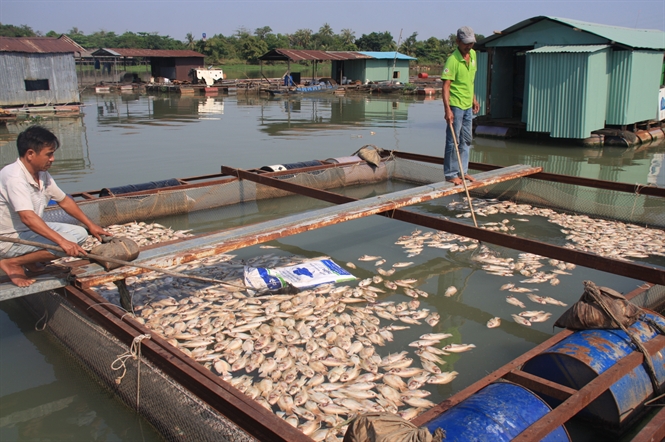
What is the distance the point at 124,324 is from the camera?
3582 mm

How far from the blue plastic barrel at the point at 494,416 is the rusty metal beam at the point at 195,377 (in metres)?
0.80

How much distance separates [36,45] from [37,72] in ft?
3.93

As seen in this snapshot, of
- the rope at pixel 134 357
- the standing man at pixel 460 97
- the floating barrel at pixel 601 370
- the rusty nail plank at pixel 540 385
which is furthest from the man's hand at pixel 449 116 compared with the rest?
the rope at pixel 134 357

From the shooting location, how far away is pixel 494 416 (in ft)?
9.31

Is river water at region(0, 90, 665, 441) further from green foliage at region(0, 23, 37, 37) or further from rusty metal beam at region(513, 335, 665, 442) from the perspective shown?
green foliage at region(0, 23, 37, 37)

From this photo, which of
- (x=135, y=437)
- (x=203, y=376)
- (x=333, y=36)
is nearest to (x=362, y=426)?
(x=203, y=376)

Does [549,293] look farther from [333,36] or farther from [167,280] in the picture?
[333,36]

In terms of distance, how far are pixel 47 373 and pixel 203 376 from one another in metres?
1.95

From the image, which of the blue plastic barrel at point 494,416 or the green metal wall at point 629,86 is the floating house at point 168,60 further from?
the blue plastic barrel at point 494,416

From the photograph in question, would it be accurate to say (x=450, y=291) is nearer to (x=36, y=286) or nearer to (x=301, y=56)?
(x=36, y=286)

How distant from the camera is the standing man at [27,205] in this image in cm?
377

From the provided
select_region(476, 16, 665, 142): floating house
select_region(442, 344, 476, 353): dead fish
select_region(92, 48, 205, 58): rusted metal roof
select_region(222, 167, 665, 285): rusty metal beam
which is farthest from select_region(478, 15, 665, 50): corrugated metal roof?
select_region(92, 48, 205, 58): rusted metal roof

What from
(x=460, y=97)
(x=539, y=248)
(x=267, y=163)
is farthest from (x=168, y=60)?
(x=539, y=248)

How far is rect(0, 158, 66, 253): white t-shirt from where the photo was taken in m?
3.77
